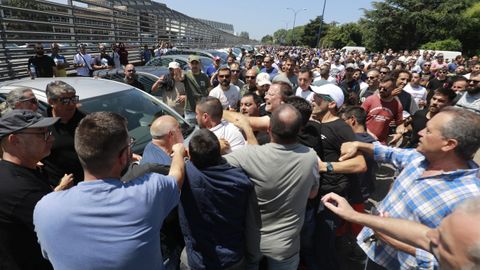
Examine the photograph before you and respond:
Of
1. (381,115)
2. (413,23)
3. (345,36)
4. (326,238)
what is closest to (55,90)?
(326,238)

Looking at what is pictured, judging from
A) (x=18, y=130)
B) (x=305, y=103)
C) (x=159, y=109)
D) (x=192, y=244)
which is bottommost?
(x=192, y=244)

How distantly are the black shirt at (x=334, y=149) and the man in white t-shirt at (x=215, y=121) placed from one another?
83cm

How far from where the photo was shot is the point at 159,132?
2133mm

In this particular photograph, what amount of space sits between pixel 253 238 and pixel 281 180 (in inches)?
18.4

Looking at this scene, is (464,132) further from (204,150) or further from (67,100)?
(67,100)

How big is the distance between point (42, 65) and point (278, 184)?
26.7 ft

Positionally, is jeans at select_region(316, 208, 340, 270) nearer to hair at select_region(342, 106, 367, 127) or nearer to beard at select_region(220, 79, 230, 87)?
hair at select_region(342, 106, 367, 127)

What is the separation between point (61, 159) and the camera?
8.91ft

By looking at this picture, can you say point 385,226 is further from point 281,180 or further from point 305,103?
point 305,103

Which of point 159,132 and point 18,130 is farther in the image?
point 159,132

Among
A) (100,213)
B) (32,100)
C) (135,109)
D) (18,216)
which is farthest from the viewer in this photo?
(135,109)

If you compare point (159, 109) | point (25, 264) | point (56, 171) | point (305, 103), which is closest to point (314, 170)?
point (305, 103)

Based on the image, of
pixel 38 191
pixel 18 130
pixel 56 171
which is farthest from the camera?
pixel 56 171

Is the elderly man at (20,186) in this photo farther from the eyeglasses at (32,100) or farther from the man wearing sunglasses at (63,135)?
the eyeglasses at (32,100)
